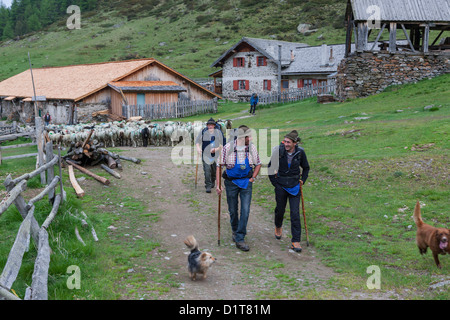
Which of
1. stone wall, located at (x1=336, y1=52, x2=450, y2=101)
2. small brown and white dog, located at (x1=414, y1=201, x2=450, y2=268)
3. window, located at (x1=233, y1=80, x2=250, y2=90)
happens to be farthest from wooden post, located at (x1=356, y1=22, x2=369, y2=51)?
small brown and white dog, located at (x1=414, y1=201, x2=450, y2=268)

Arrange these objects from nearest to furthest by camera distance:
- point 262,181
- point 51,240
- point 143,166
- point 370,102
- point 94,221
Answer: point 51,240 < point 94,221 < point 262,181 < point 143,166 < point 370,102

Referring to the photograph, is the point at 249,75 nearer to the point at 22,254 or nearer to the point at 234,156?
the point at 234,156

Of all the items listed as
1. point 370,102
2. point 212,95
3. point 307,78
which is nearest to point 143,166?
point 370,102

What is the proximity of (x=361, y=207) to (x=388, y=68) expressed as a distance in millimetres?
19669

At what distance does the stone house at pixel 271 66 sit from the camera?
1652 inches

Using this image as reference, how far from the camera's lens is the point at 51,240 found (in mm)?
7539

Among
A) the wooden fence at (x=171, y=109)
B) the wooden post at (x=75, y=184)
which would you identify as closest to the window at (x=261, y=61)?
the wooden fence at (x=171, y=109)

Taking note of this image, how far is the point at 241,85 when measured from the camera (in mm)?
47219

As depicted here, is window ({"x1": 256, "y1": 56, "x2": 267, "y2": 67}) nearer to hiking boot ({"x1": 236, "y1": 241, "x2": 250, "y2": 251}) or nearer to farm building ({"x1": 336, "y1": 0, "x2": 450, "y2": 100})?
farm building ({"x1": 336, "y1": 0, "x2": 450, "y2": 100})

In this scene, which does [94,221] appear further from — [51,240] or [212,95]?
[212,95]

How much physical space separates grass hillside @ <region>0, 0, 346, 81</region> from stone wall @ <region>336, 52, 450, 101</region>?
33.5 m

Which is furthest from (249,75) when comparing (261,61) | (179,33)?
(179,33)

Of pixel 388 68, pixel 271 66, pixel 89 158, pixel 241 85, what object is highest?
pixel 271 66
